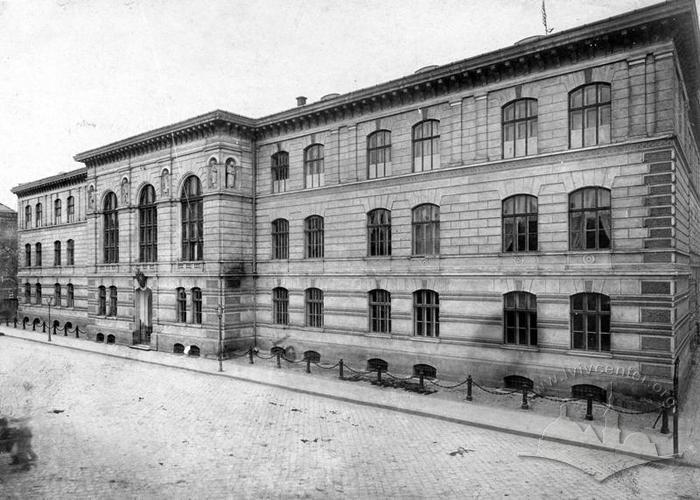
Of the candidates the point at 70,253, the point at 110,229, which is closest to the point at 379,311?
the point at 110,229

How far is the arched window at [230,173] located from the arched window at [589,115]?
1722 cm

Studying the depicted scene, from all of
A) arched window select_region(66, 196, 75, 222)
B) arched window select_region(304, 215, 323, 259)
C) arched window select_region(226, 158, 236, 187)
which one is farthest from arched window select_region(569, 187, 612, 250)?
arched window select_region(66, 196, 75, 222)

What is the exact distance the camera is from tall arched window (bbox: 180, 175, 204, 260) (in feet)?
94.3

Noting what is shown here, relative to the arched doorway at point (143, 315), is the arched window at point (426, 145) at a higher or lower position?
higher

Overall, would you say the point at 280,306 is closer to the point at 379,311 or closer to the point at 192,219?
the point at 379,311

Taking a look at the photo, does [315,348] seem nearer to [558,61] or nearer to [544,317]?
[544,317]

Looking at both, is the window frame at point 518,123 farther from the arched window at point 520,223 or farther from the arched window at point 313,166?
the arched window at point 313,166

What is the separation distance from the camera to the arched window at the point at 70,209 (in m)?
42.1

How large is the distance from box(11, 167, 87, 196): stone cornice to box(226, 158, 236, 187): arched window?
708 inches

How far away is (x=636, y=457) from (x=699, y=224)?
62.1 feet

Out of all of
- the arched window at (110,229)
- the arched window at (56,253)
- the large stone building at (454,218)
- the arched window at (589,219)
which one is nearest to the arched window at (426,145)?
the large stone building at (454,218)

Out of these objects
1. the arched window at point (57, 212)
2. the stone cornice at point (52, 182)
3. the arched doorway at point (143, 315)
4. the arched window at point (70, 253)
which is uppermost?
the stone cornice at point (52, 182)

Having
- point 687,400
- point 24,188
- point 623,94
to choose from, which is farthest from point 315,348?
point 24,188

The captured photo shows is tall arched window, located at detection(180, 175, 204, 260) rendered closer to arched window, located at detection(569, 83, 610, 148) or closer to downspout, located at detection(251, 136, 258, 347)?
downspout, located at detection(251, 136, 258, 347)
